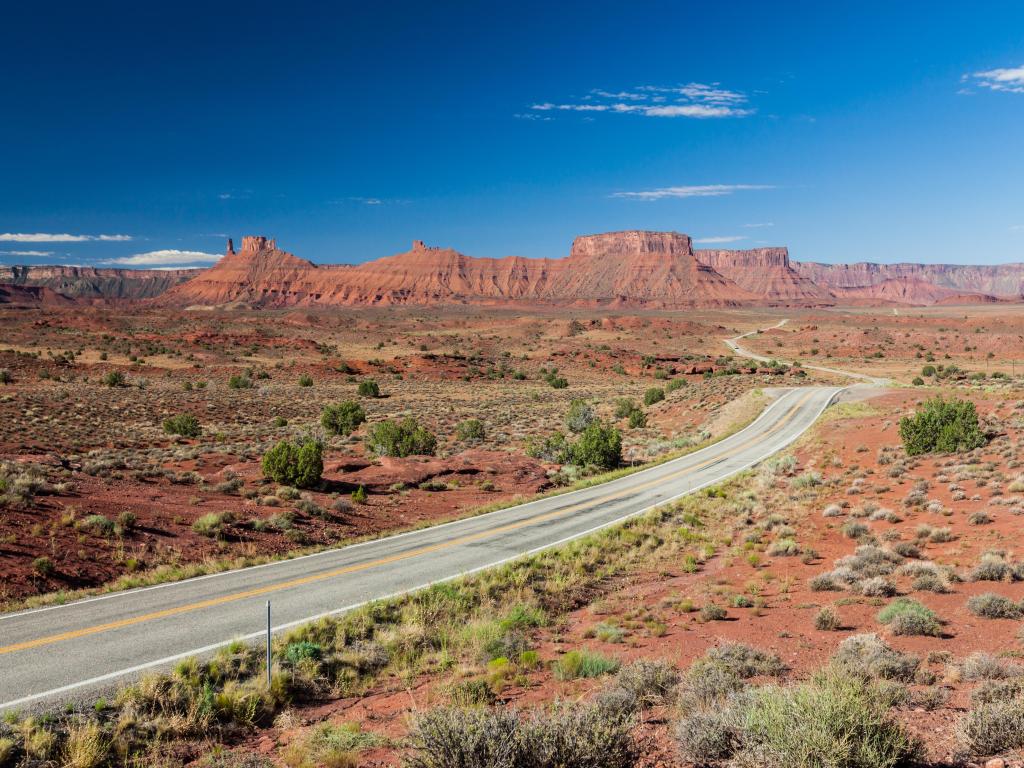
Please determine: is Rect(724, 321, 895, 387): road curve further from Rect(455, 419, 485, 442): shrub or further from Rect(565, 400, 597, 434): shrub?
Rect(455, 419, 485, 442): shrub

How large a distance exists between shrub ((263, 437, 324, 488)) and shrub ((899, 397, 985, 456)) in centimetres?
2650

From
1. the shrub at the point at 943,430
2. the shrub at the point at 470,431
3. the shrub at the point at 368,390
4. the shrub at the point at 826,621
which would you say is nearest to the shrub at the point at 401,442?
the shrub at the point at 470,431

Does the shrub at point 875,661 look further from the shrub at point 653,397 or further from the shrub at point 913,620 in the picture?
the shrub at point 653,397

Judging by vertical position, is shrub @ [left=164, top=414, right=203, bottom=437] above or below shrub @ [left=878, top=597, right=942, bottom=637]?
below

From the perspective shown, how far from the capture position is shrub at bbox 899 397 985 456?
27328 millimetres

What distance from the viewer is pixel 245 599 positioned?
1390 centimetres

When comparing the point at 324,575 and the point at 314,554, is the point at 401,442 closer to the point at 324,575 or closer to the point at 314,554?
the point at 314,554

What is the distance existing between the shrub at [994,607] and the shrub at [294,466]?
2231 centimetres

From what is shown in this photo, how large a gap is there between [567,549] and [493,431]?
29.5 meters

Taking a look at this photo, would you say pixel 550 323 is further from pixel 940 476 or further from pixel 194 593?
pixel 194 593

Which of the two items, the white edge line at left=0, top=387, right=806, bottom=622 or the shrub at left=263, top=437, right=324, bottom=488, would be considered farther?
the shrub at left=263, top=437, right=324, bottom=488

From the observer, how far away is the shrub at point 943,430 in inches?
1076

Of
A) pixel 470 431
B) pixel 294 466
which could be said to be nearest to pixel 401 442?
pixel 470 431

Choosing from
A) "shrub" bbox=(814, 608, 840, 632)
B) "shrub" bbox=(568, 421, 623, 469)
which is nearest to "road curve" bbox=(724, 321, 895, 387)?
"shrub" bbox=(568, 421, 623, 469)
